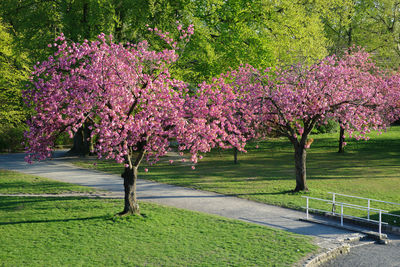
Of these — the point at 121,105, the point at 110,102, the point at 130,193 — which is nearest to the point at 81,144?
the point at 130,193

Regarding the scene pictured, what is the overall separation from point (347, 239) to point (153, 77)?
28.7ft

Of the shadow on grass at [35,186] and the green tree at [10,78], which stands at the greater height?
the green tree at [10,78]

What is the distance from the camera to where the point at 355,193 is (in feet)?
66.0

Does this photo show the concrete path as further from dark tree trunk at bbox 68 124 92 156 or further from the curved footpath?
dark tree trunk at bbox 68 124 92 156

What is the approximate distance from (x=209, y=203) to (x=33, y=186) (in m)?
9.64

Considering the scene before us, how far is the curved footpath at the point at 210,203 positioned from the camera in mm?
14180

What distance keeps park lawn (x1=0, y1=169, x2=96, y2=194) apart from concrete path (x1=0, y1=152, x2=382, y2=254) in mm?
939

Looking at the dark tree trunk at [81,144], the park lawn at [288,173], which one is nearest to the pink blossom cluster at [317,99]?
the park lawn at [288,173]

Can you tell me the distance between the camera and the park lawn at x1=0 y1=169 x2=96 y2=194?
20.3 m

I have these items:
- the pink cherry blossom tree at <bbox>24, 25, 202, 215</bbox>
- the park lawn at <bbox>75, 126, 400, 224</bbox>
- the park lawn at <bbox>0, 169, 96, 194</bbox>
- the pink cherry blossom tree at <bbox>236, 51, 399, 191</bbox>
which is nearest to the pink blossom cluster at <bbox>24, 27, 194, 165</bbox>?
the pink cherry blossom tree at <bbox>24, 25, 202, 215</bbox>

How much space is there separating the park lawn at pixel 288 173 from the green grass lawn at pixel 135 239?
458cm

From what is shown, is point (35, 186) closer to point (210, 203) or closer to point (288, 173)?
point (210, 203)

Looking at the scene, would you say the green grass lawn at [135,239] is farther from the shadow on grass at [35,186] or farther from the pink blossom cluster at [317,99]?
the pink blossom cluster at [317,99]

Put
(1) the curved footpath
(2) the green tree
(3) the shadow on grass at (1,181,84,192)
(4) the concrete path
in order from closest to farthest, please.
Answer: (1) the curved footpath < (4) the concrete path < (3) the shadow on grass at (1,181,84,192) < (2) the green tree
